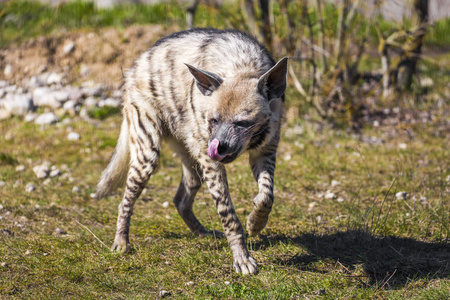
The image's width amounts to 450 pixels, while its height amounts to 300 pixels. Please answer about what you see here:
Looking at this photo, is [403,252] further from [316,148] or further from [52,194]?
[52,194]

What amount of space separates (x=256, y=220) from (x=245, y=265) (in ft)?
1.14

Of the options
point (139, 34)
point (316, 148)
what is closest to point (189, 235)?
point (316, 148)

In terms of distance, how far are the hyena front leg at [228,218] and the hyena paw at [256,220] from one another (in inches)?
3.4

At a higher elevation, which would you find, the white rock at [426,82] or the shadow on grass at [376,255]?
the shadow on grass at [376,255]

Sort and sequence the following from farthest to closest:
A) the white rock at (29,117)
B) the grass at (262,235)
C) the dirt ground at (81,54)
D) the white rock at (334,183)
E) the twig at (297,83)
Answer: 1. the dirt ground at (81,54)
2. the white rock at (29,117)
3. the twig at (297,83)
4. the white rock at (334,183)
5. the grass at (262,235)

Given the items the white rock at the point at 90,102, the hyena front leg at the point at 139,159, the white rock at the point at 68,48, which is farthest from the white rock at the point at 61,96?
the hyena front leg at the point at 139,159

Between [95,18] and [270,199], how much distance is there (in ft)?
26.7

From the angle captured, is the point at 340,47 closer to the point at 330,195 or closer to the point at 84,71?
the point at 330,195

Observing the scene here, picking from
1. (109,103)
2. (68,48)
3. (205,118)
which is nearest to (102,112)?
(109,103)

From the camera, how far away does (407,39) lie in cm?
779

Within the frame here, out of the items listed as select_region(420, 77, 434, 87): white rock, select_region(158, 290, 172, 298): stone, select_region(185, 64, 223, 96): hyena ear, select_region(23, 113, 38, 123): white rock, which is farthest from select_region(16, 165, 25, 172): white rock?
select_region(420, 77, 434, 87): white rock

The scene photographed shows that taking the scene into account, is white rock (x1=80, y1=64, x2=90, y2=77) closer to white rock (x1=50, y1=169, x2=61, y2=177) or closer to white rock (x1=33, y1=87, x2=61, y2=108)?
white rock (x1=33, y1=87, x2=61, y2=108)

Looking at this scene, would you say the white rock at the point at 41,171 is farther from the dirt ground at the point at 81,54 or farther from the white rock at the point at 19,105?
the dirt ground at the point at 81,54

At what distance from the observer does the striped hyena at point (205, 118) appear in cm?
374
